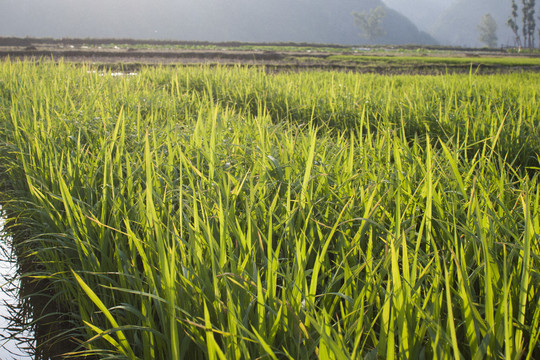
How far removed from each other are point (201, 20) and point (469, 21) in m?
131

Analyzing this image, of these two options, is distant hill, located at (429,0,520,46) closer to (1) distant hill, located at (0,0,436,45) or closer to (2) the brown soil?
(1) distant hill, located at (0,0,436,45)

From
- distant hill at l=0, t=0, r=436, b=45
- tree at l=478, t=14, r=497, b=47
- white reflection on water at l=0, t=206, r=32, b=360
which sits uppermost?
distant hill at l=0, t=0, r=436, b=45

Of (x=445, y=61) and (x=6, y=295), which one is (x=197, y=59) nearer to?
(x=445, y=61)

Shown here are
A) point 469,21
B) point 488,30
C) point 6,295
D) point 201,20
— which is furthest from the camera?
point 469,21

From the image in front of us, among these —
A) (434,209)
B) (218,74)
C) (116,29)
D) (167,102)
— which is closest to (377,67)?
(218,74)

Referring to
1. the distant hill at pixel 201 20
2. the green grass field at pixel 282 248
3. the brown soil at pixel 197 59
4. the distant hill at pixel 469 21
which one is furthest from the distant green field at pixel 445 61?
the distant hill at pixel 469 21

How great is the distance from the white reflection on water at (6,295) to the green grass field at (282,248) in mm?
77

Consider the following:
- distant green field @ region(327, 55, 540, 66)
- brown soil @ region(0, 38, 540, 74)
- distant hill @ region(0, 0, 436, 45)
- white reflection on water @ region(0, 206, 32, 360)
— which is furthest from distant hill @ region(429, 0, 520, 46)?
white reflection on water @ region(0, 206, 32, 360)

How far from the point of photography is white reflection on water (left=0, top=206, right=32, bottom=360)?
126 centimetres

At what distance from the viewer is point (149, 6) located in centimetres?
10281

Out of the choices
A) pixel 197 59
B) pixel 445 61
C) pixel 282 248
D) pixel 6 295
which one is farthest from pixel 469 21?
pixel 6 295

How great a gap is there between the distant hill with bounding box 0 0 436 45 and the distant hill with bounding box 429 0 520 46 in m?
66.8

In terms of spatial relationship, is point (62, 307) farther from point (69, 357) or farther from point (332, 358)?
point (332, 358)

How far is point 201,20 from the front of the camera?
343 ft
